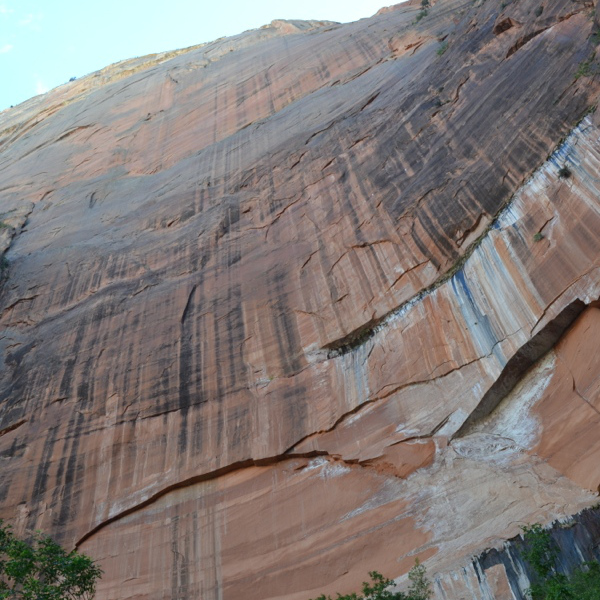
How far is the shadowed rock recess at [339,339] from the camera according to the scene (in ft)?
42.0

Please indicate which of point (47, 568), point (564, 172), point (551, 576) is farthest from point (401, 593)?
point (564, 172)

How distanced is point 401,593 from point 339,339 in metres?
6.07

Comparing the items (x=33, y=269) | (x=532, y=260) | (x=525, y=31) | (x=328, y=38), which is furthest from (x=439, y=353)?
(x=328, y=38)

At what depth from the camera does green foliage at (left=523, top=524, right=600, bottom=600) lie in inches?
378

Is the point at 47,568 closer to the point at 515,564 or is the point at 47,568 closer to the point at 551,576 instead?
the point at 515,564

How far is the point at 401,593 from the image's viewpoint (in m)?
10.9

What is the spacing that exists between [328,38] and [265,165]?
802cm

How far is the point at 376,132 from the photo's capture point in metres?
18.6

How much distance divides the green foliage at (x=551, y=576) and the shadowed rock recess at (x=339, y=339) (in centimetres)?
51

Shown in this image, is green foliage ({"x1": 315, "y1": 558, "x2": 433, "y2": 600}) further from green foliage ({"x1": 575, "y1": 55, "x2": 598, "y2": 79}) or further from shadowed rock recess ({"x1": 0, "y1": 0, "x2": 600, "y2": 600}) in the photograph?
green foliage ({"x1": 575, "y1": 55, "x2": 598, "y2": 79})

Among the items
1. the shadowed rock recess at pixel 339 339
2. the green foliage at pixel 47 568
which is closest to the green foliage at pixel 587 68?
the shadowed rock recess at pixel 339 339

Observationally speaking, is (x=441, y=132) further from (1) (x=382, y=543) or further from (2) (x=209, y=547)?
(2) (x=209, y=547)

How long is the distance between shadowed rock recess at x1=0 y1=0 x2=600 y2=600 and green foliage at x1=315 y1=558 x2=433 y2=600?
47cm

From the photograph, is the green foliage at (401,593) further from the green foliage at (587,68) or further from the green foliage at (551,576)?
the green foliage at (587,68)
